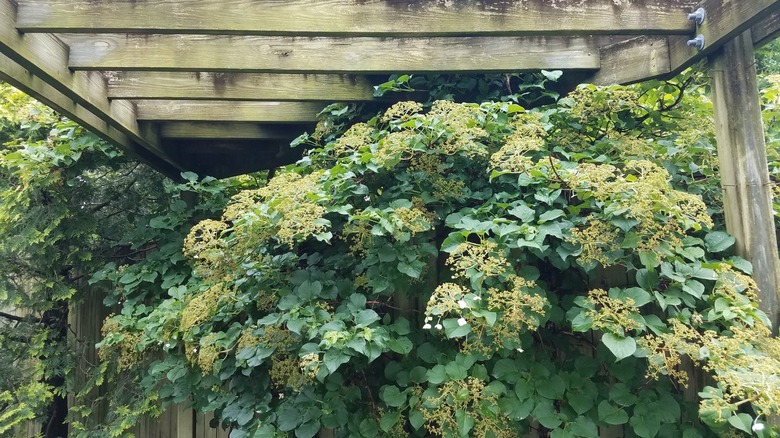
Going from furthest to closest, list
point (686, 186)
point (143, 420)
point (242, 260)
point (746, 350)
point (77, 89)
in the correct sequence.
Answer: point (143, 420) → point (77, 89) → point (686, 186) → point (242, 260) → point (746, 350)

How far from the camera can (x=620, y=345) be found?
1.35 meters

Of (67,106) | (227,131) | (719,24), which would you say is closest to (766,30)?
(719,24)

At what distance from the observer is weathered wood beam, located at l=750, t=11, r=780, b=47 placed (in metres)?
1.59

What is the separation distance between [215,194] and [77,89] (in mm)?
1097

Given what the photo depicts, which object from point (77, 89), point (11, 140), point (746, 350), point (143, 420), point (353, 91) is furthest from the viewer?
point (11, 140)

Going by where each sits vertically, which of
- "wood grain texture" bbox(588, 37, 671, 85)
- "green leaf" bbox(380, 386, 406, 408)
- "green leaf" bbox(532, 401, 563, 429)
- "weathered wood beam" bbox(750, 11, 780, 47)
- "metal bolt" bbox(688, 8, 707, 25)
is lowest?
"green leaf" bbox(380, 386, 406, 408)

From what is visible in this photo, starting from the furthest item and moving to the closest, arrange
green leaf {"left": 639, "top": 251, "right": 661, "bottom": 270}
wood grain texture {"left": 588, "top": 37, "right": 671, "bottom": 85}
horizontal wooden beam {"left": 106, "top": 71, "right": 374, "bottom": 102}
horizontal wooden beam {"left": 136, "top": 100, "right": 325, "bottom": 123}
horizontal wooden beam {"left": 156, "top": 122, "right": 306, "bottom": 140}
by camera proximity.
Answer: horizontal wooden beam {"left": 156, "top": 122, "right": 306, "bottom": 140}, horizontal wooden beam {"left": 136, "top": 100, "right": 325, "bottom": 123}, horizontal wooden beam {"left": 106, "top": 71, "right": 374, "bottom": 102}, wood grain texture {"left": 588, "top": 37, "right": 671, "bottom": 85}, green leaf {"left": 639, "top": 251, "right": 661, "bottom": 270}

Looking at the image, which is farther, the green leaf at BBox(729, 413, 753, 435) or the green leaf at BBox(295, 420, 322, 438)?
the green leaf at BBox(295, 420, 322, 438)

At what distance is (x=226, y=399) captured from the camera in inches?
80.0

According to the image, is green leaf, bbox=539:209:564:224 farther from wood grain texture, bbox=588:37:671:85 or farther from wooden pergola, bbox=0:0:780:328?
wood grain texture, bbox=588:37:671:85

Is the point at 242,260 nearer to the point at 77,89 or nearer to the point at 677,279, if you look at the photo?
the point at 77,89

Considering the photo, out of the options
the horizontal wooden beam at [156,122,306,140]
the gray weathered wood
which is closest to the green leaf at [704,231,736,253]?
the horizontal wooden beam at [156,122,306,140]

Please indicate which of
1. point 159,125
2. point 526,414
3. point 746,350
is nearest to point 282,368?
point 526,414

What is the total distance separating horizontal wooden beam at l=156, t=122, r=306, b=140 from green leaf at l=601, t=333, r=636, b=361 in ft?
7.42
